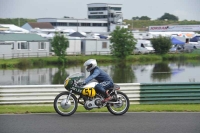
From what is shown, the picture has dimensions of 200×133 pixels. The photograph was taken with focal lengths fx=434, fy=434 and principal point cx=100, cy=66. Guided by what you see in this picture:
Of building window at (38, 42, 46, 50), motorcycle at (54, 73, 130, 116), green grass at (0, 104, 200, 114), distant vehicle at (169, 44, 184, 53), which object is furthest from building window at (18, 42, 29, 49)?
motorcycle at (54, 73, 130, 116)

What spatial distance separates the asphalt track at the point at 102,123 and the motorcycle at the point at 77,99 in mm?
214

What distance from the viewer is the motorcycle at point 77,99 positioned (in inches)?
443

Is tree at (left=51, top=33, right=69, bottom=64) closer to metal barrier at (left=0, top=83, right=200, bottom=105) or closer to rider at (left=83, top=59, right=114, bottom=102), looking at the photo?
metal barrier at (left=0, top=83, right=200, bottom=105)

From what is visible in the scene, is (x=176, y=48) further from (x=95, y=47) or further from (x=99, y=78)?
(x=99, y=78)

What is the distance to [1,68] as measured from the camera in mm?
48250

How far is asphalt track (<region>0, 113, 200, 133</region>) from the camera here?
31.0ft

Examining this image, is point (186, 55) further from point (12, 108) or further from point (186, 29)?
point (12, 108)

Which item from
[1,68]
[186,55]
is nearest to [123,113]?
[1,68]

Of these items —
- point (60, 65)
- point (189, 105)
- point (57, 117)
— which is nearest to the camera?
point (57, 117)

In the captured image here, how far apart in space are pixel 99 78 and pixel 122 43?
51.0m

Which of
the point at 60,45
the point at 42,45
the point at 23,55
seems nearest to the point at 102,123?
the point at 60,45

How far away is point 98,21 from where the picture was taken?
105812mm

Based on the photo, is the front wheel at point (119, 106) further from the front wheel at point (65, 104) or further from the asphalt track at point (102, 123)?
the front wheel at point (65, 104)

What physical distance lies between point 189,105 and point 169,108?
1257 millimetres
